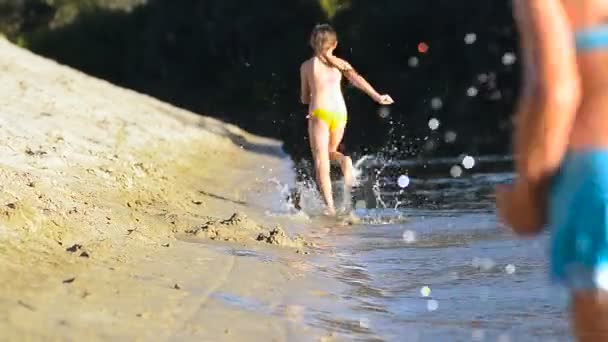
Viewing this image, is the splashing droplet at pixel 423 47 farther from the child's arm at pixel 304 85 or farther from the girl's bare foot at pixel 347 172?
the girl's bare foot at pixel 347 172

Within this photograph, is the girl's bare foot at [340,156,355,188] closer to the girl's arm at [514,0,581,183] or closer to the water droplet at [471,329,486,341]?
the water droplet at [471,329,486,341]

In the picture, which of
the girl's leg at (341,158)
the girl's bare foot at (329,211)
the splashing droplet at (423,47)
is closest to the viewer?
the girl's bare foot at (329,211)

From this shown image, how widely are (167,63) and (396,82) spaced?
48.8 feet

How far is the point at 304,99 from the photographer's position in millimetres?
9391

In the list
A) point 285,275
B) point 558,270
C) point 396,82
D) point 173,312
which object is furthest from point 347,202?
point 396,82

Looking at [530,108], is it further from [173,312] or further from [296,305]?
[296,305]

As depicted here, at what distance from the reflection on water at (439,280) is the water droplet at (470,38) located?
1877cm

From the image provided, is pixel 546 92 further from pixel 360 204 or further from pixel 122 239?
pixel 360 204

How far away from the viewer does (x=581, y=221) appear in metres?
2.17

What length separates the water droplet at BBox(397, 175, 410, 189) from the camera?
12.2m

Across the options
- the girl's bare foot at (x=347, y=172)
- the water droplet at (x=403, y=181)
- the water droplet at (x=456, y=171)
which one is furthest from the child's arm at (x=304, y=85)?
the water droplet at (x=456, y=171)

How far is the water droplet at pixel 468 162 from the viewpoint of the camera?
15.3 metres

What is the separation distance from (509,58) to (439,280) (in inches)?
844

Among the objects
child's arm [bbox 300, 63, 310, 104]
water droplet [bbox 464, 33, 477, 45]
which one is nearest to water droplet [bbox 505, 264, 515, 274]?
child's arm [bbox 300, 63, 310, 104]
